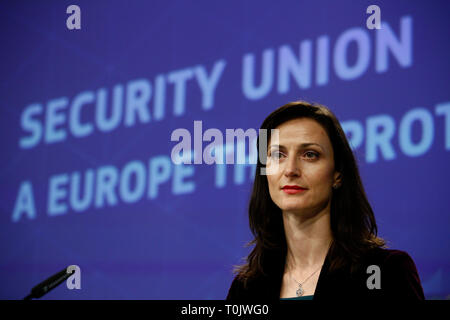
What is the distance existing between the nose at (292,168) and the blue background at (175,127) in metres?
1.33

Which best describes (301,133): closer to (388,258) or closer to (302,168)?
(302,168)

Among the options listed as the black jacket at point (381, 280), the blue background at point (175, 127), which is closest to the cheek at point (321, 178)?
the black jacket at point (381, 280)

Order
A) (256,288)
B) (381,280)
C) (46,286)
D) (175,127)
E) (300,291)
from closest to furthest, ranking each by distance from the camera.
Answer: (46,286) < (381,280) < (300,291) < (256,288) < (175,127)

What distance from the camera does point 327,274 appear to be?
1.74 metres

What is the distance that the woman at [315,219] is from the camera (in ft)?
5.69

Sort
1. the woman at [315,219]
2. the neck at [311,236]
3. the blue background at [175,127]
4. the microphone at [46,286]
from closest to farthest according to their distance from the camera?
the microphone at [46,286] < the woman at [315,219] < the neck at [311,236] < the blue background at [175,127]

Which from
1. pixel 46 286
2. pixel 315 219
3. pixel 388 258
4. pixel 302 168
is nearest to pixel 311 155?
pixel 302 168

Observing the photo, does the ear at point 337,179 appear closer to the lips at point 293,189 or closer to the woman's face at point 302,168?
the woman's face at point 302,168

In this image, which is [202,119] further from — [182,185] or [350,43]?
[350,43]

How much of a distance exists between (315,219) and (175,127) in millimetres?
1812

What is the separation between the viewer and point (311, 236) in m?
1.86

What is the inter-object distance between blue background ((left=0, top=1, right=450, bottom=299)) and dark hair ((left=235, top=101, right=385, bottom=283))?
3.90 ft

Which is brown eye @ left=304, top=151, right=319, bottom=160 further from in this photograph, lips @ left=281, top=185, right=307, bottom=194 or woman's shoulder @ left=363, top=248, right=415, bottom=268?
woman's shoulder @ left=363, top=248, right=415, bottom=268
